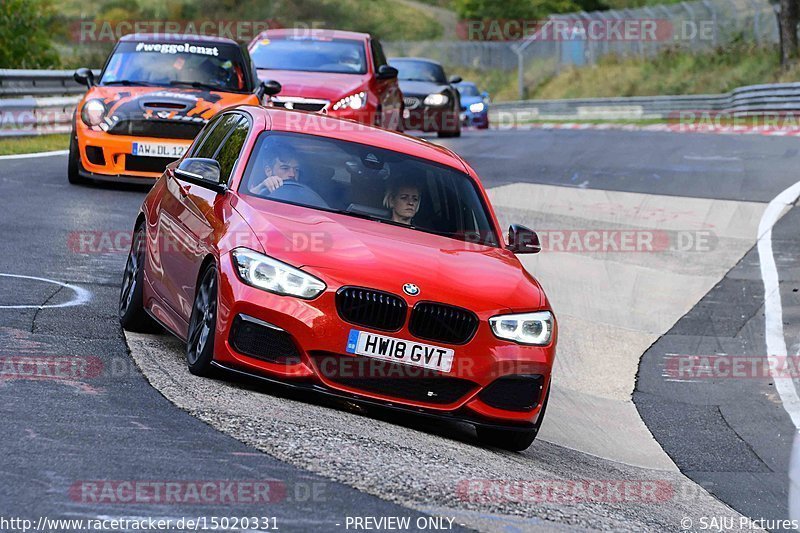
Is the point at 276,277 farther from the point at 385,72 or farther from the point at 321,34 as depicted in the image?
the point at 321,34

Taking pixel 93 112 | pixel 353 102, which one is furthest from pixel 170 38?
pixel 353 102

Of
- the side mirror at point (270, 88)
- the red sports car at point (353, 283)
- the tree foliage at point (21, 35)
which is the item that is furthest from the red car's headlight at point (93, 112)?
the tree foliage at point (21, 35)

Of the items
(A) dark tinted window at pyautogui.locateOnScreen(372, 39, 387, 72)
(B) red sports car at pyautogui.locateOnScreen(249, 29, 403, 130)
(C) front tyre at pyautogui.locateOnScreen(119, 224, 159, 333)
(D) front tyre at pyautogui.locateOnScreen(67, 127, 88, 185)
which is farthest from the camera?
(A) dark tinted window at pyautogui.locateOnScreen(372, 39, 387, 72)

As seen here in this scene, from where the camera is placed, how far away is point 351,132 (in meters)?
8.54

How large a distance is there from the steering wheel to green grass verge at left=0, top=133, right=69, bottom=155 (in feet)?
42.2

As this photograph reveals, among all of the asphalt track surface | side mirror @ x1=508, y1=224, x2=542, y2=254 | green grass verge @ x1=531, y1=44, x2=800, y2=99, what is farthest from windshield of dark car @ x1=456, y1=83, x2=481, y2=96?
side mirror @ x1=508, y1=224, x2=542, y2=254

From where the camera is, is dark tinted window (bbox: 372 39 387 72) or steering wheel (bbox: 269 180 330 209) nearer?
steering wheel (bbox: 269 180 330 209)

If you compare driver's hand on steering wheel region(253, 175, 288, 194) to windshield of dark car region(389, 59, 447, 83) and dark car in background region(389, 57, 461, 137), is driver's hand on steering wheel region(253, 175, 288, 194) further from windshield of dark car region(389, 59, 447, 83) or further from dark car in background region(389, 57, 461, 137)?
windshield of dark car region(389, 59, 447, 83)

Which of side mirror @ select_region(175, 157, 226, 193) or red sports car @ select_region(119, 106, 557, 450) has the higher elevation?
side mirror @ select_region(175, 157, 226, 193)

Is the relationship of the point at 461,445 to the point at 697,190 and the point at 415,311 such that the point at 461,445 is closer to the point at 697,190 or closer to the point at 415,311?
the point at 415,311

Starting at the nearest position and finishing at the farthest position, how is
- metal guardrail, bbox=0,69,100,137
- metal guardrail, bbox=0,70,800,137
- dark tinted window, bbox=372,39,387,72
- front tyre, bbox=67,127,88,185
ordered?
front tyre, bbox=67,127,88,185
dark tinted window, bbox=372,39,387,72
metal guardrail, bbox=0,69,100,137
metal guardrail, bbox=0,70,800,137

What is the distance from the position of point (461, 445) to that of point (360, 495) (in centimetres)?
164

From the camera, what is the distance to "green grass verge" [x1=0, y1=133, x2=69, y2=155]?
2051cm

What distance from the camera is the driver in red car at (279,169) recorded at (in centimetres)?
799
